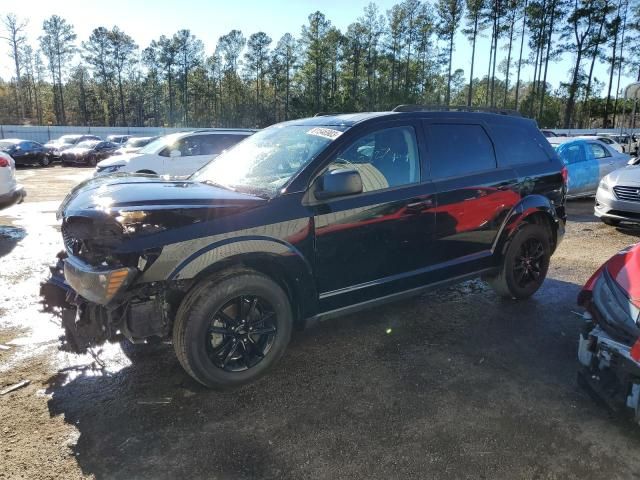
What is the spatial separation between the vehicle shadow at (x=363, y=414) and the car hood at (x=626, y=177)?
4.94 metres

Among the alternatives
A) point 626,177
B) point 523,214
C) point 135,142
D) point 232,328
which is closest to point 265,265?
point 232,328

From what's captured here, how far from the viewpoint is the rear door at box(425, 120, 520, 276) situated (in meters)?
3.97

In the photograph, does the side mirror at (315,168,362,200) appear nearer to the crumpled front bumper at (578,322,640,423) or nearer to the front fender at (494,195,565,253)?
the crumpled front bumper at (578,322,640,423)

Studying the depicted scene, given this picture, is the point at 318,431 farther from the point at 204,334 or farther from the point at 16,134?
the point at 16,134

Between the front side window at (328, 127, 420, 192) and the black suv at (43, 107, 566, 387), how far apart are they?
11 millimetres

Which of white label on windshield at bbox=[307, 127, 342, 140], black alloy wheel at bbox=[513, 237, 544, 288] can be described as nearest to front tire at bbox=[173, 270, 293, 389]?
white label on windshield at bbox=[307, 127, 342, 140]

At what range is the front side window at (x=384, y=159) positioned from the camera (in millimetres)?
3527

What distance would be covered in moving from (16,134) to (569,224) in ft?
139

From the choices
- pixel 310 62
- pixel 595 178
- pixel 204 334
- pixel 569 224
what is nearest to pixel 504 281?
pixel 204 334

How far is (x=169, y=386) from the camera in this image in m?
3.22

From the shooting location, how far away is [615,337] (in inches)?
104

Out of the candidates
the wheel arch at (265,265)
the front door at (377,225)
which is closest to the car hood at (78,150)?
the front door at (377,225)

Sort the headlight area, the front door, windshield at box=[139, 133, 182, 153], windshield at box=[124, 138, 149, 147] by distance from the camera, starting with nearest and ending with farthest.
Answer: the headlight area → the front door → windshield at box=[139, 133, 182, 153] → windshield at box=[124, 138, 149, 147]

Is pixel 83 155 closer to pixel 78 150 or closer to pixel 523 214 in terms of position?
pixel 78 150
